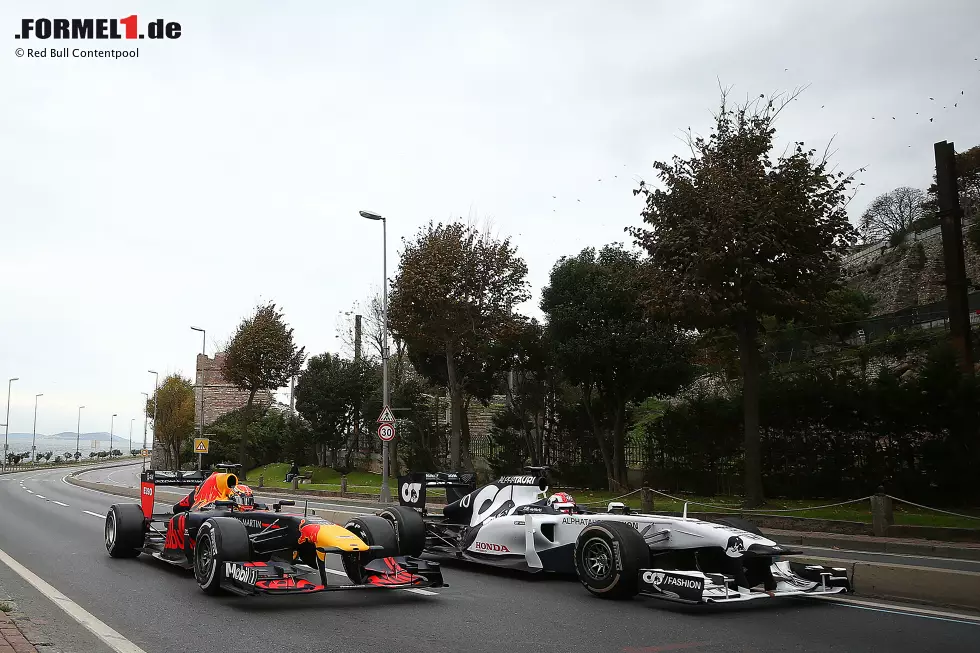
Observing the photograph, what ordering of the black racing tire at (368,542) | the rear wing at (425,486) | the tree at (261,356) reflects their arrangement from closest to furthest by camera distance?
the black racing tire at (368,542) < the rear wing at (425,486) < the tree at (261,356)

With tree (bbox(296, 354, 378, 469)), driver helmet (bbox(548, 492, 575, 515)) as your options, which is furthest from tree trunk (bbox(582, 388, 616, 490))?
tree (bbox(296, 354, 378, 469))

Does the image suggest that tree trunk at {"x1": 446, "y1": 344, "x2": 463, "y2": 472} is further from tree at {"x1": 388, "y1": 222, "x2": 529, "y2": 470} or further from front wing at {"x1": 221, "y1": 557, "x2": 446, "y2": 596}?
front wing at {"x1": 221, "y1": 557, "x2": 446, "y2": 596}

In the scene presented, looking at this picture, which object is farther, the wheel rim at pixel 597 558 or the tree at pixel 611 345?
the tree at pixel 611 345

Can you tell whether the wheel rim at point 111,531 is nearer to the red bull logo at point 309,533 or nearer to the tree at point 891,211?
the red bull logo at point 309,533

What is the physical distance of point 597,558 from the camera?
365 inches

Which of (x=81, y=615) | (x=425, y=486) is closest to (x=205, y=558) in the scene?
(x=81, y=615)

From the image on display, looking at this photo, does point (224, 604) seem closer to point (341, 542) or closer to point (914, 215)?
point (341, 542)

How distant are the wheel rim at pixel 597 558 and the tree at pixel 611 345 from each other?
17.6 meters

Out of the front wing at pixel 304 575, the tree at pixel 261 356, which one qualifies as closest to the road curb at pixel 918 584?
the front wing at pixel 304 575

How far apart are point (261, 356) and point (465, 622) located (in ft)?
121

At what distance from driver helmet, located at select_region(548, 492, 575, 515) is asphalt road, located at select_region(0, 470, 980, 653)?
90 cm

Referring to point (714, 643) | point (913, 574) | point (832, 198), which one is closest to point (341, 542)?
point (714, 643)

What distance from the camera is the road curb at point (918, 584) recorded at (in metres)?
8.57

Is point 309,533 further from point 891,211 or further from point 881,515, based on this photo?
point 891,211
